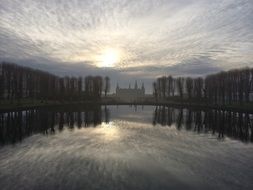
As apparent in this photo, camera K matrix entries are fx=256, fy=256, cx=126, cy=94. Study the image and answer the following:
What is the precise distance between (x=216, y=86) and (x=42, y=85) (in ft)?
238

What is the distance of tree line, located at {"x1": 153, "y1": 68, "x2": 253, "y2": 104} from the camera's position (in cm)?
9119

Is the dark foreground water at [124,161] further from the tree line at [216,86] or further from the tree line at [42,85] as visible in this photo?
the tree line at [216,86]

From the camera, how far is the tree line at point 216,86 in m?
91.2

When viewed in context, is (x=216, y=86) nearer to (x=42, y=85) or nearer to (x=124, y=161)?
(x=42, y=85)

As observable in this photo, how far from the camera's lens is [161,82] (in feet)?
491

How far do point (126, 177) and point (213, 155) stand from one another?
9529 millimetres

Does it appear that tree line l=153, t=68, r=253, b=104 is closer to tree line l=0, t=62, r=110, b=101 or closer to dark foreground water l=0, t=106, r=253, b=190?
tree line l=0, t=62, r=110, b=101

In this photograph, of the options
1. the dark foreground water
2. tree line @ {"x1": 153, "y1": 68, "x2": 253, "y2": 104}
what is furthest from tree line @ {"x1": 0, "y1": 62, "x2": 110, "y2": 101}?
the dark foreground water

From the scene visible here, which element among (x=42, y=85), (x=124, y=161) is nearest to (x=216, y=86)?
(x=42, y=85)

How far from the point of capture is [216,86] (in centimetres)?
10400

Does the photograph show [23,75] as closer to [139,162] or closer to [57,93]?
[57,93]

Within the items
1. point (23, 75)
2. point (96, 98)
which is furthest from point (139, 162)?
point (96, 98)

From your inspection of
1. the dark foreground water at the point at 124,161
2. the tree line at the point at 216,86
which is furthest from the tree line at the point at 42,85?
the dark foreground water at the point at 124,161

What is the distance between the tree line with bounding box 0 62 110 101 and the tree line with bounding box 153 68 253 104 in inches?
1344
